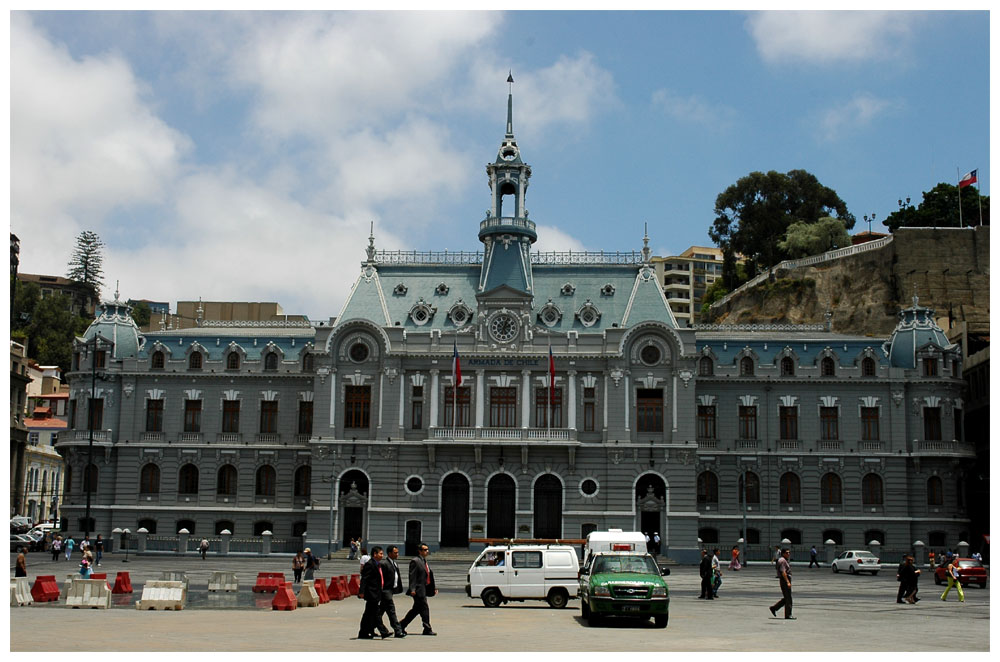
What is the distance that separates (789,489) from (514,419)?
17.6 metres

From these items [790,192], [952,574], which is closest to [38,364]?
[790,192]

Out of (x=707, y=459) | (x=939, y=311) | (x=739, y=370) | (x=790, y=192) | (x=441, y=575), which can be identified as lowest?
(x=441, y=575)

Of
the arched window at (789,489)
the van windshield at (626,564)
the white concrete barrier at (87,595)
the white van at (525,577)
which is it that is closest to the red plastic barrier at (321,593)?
the white van at (525,577)

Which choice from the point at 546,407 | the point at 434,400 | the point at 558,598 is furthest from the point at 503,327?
the point at 558,598

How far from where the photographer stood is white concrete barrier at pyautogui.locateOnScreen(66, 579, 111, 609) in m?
32.6

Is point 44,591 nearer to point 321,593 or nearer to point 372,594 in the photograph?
point 321,593

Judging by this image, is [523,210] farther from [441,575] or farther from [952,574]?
[952,574]

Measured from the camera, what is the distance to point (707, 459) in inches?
2864

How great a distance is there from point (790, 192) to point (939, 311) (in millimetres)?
27608

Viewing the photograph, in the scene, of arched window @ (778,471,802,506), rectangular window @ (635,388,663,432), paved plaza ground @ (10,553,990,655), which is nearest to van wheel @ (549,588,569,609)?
paved plaza ground @ (10,553,990,655)

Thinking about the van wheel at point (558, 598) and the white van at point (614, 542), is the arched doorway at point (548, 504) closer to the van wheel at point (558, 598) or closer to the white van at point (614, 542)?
the white van at point (614, 542)

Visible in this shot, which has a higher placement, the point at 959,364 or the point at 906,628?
the point at 959,364

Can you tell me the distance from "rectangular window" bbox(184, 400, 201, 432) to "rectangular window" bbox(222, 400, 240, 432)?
1589 mm

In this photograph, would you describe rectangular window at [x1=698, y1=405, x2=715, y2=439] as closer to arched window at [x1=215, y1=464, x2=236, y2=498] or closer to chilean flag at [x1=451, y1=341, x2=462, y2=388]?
chilean flag at [x1=451, y1=341, x2=462, y2=388]
